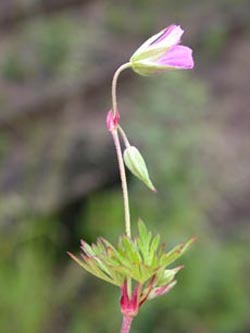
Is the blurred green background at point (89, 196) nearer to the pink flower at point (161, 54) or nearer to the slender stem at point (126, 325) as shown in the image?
the pink flower at point (161, 54)

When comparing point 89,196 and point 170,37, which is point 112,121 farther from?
point 89,196

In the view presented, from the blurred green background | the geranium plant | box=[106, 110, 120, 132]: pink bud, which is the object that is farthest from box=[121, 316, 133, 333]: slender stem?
the blurred green background

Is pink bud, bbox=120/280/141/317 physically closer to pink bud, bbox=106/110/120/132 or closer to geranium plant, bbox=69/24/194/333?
geranium plant, bbox=69/24/194/333

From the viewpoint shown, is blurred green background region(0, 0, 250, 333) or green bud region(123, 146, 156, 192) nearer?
green bud region(123, 146, 156, 192)

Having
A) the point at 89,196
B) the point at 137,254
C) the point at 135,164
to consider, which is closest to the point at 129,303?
the point at 137,254

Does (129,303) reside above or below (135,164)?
below

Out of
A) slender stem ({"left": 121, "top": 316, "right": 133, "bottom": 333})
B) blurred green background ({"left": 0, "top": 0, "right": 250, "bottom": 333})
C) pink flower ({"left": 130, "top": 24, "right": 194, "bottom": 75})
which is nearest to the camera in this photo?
slender stem ({"left": 121, "top": 316, "right": 133, "bottom": 333})

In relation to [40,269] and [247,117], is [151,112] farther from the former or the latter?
[247,117]
